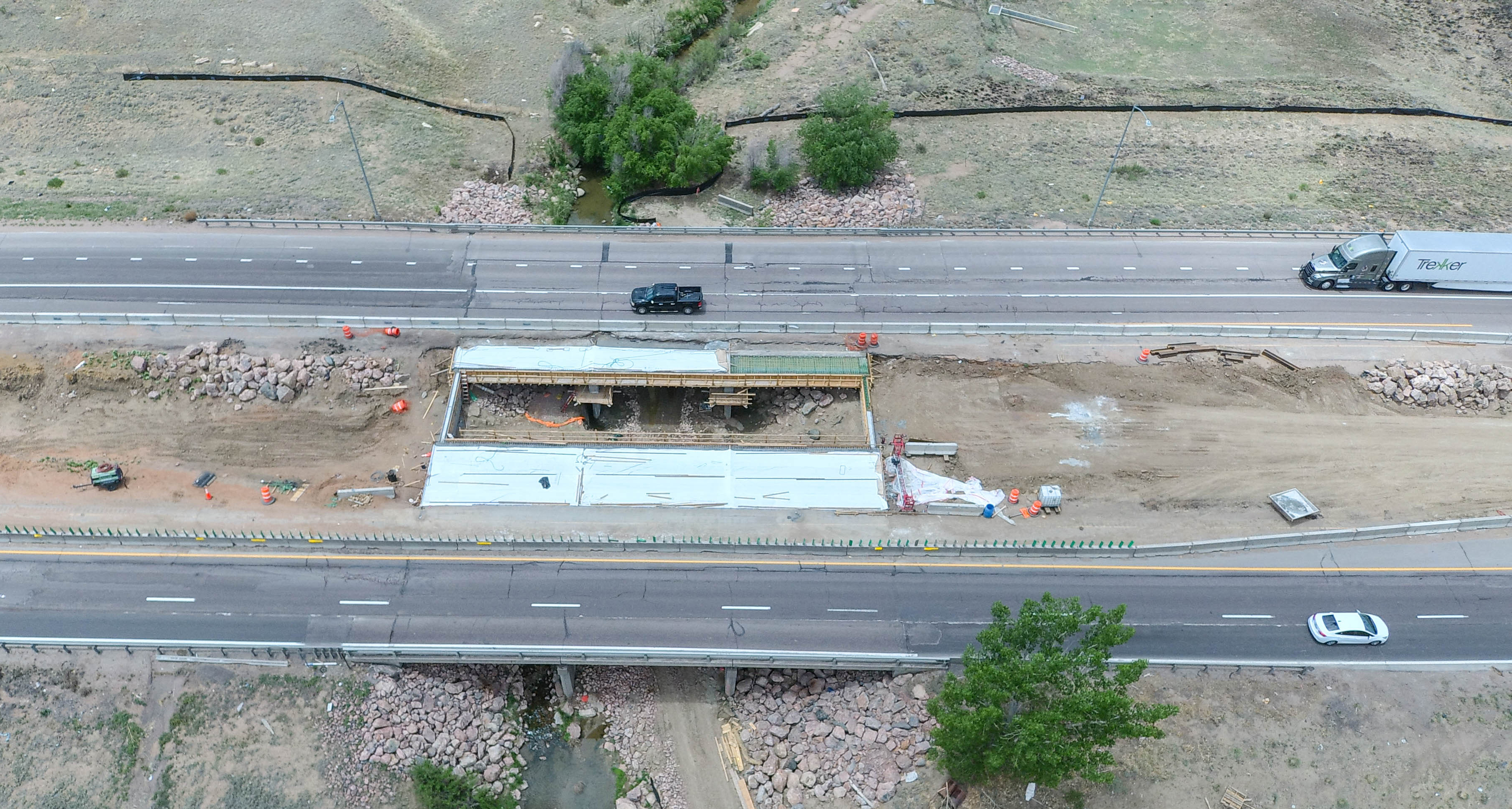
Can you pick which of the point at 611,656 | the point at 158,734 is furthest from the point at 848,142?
the point at 158,734

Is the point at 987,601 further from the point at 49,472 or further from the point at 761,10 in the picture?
the point at 761,10

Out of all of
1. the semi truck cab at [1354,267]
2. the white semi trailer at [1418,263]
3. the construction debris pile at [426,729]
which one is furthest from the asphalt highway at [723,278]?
the construction debris pile at [426,729]


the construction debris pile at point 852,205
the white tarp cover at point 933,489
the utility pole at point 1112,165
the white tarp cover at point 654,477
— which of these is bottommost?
the white tarp cover at point 654,477

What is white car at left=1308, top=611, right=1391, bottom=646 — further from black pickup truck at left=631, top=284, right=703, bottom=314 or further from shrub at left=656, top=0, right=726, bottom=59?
shrub at left=656, top=0, right=726, bottom=59

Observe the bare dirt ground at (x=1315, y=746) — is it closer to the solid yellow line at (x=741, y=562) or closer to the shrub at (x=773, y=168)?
the solid yellow line at (x=741, y=562)

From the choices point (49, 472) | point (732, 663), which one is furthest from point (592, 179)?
point (732, 663)

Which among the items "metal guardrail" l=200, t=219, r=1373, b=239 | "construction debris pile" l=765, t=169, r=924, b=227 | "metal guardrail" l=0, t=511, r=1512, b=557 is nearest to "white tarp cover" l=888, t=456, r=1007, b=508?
"metal guardrail" l=0, t=511, r=1512, b=557

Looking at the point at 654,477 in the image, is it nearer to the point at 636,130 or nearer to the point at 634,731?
the point at 634,731
